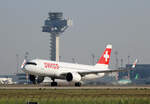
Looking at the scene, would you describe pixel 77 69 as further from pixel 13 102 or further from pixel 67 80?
pixel 13 102

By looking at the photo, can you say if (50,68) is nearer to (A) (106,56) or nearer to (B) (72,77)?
(B) (72,77)

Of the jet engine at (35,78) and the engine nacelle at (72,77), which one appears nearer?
the engine nacelle at (72,77)

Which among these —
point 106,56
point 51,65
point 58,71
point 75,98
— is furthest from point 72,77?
point 75,98

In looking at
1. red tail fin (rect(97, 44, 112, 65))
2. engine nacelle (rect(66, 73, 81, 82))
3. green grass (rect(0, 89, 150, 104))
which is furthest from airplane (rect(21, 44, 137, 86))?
green grass (rect(0, 89, 150, 104))

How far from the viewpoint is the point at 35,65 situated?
8706cm

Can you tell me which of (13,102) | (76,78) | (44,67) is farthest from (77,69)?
(13,102)

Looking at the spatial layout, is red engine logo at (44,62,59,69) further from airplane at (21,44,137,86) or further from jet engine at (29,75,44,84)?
jet engine at (29,75,44,84)

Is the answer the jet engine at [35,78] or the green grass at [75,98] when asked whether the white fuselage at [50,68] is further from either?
the green grass at [75,98]

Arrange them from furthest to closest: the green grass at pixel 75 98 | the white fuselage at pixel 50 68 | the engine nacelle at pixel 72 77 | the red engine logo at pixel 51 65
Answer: the engine nacelle at pixel 72 77
the red engine logo at pixel 51 65
the white fuselage at pixel 50 68
the green grass at pixel 75 98

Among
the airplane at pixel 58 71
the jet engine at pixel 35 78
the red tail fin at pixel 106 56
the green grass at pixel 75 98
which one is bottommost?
the green grass at pixel 75 98

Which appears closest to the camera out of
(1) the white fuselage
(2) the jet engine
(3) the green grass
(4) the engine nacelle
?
(3) the green grass

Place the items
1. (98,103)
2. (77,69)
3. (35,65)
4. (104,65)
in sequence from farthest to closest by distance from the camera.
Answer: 1. (104,65)
2. (77,69)
3. (35,65)
4. (98,103)

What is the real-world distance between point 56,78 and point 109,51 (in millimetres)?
18420

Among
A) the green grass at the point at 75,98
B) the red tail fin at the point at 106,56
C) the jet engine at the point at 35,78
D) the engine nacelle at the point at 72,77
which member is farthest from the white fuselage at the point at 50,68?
the green grass at the point at 75,98
